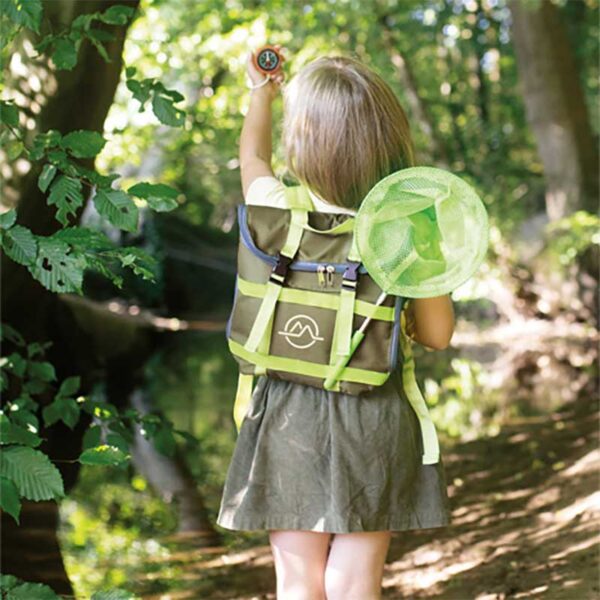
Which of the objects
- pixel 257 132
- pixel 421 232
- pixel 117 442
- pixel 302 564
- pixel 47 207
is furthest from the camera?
pixel 47 207

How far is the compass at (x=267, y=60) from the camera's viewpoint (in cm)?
291

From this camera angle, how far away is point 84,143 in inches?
114

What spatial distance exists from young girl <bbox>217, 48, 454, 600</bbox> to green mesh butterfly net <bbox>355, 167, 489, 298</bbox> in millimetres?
152

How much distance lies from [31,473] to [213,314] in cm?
2031

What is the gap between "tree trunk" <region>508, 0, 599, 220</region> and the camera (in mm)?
13406

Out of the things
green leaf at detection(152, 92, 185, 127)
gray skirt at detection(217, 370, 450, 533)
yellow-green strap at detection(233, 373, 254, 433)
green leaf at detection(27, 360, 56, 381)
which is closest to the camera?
gray skirt at detection(217, 370, 450, 533)

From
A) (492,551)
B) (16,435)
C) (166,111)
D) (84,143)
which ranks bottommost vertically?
(492,551)

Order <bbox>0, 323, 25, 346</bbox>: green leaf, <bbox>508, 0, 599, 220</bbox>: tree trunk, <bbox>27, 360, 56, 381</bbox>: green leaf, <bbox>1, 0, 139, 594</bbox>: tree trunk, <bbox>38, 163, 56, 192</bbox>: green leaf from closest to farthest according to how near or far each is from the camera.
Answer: <bbox>38, 163, 56, 192</bbox>: green leaf < <bbox>27, 360, 56, 381</bbox>: green leaf < <bbox>0, 323, 25, 346</bbox>: green leaf < <bbox>1, 0, 139, 594</bbox>: tree trunk < <bbox>508, 0, 599, 220</bbox>: tree trunk

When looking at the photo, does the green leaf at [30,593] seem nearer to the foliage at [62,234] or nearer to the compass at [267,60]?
the foliage at [62,234]

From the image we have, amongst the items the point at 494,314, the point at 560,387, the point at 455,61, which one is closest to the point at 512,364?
the point at 560,387

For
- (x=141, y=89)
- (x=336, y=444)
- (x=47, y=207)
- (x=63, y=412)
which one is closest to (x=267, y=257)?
(x=336, y=444)

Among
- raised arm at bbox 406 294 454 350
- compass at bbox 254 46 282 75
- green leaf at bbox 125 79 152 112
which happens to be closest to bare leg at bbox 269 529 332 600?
raised arm at bbox 406 294 454 350

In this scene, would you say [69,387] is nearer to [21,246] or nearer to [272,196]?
[21,246]

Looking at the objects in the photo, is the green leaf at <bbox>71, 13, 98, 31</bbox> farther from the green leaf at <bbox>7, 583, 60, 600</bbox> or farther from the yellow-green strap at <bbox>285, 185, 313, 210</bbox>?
the green leaf at <bbox>7, 583, 60, 600</bbox>
